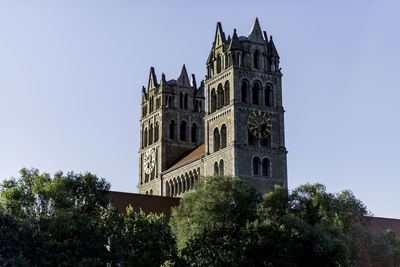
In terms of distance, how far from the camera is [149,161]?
10688 cm

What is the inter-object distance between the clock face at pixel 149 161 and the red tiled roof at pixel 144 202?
16836 millimetres

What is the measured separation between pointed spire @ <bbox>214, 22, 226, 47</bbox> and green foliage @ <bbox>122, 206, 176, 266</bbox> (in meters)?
35.8

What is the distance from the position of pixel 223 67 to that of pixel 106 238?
3646 cm

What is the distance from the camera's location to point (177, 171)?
322ft

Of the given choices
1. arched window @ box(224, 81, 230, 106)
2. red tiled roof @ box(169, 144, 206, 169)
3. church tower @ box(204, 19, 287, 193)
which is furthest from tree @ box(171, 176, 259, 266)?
red tiled roof @ box(169, 144, 206, 169)

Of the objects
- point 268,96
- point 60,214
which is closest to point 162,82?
point 268,96

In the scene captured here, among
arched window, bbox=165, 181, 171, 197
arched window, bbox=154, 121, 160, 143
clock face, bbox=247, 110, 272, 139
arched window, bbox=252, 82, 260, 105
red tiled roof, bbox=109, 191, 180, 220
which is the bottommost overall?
red tiled roof, bbox=109, 191, 180, 220

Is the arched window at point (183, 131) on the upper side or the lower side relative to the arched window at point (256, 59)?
lower

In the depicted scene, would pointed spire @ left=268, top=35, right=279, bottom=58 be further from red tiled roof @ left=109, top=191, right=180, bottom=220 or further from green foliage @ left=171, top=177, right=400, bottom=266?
green foliage @ left=171, top=177, right=400, bottom=266

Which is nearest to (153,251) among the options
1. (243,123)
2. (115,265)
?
(115,265)

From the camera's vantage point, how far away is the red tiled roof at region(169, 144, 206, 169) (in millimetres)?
94188

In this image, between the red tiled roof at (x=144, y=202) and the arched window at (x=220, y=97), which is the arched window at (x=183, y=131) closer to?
the arched window at (x=220, y=97)

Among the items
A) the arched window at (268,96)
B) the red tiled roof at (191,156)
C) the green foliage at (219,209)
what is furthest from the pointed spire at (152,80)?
the green foliage at (219,209)

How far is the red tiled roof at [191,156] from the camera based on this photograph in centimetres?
9419
